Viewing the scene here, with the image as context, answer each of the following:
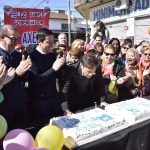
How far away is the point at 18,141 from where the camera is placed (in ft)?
5.90

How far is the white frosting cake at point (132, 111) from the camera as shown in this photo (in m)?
2.38

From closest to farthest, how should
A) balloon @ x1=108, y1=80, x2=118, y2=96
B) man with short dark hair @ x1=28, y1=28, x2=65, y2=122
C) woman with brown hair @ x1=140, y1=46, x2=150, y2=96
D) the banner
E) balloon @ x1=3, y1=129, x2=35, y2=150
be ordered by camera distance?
balloon @ x1=3, y1=129, x2=35, y2=150
man with short dark hair @ x1=28, y1=28, x2=65, y2=122
balloon @ x1=108, y1=80, x2=118, y2=96
woman with brown hair @ x1=140, y1=46, x2=150, y2=96
the banner

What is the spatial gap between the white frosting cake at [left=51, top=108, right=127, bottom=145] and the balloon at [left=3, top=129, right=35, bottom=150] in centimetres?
35

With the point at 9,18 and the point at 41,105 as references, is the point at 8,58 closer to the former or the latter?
the point at 41,105

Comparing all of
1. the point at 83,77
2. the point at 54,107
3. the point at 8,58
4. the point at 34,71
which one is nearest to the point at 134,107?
the point at 83,77

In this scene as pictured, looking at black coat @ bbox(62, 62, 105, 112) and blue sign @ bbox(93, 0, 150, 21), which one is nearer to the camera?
black coat @ bbox(62, 62, 105, 112)

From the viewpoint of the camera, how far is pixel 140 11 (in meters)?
10.8

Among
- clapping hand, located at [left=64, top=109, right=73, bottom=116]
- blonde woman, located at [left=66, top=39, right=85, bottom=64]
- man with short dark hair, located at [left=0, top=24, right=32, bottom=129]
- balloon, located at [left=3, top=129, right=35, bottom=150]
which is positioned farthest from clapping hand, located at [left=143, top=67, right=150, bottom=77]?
balloon, located at [left=3, top=129, right=35, bottom=150]

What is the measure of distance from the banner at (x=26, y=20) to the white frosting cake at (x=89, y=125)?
2.99 m

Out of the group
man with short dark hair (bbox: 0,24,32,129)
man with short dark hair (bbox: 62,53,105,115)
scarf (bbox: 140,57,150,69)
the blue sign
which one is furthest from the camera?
the blue sign

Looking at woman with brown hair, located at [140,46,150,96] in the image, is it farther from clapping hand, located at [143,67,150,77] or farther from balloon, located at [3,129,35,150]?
balloon, located at [3,129,35,150]

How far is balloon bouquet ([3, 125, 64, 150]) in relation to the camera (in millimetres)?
1793

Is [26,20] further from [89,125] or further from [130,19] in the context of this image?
[130,19]

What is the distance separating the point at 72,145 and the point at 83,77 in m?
1.09
